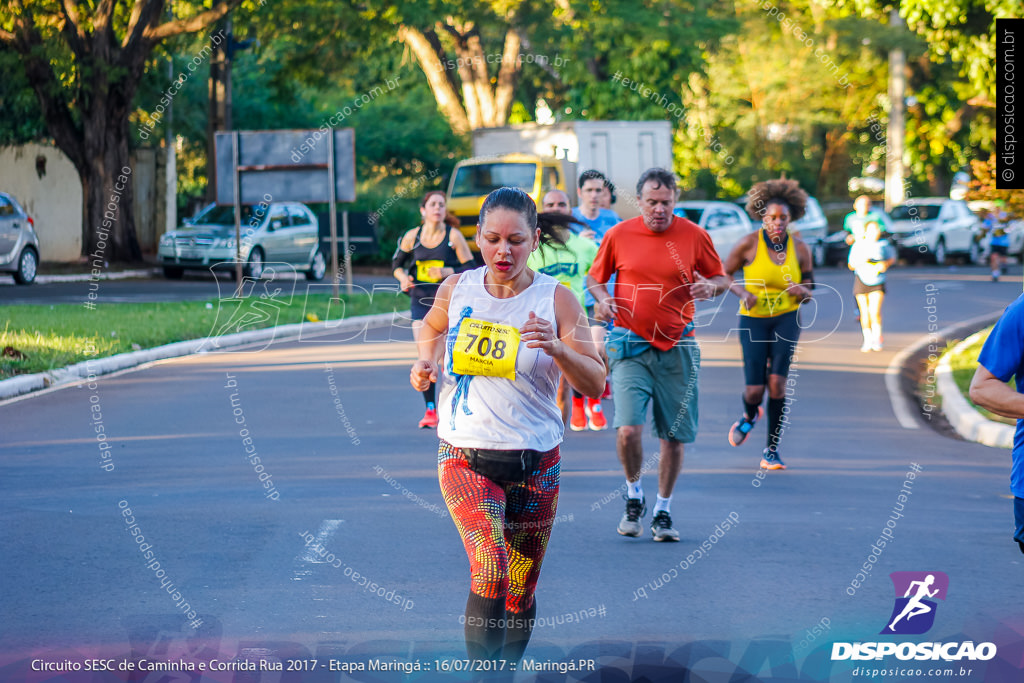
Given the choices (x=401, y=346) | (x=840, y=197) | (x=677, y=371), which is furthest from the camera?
(x=840, y=197)

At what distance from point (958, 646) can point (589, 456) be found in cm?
489

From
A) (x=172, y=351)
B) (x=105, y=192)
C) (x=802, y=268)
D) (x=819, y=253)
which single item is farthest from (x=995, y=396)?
(x=819, y=253)

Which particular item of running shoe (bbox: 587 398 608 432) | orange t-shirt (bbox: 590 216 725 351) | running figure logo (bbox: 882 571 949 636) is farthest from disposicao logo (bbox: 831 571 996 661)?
running shoe (bbox: 587 398 608 432)

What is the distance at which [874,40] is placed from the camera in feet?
135

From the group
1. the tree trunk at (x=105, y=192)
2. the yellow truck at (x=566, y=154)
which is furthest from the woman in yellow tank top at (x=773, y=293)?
the tree trunk at (x=105, y=192)

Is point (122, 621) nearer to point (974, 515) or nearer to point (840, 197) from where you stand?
point (974, 515)

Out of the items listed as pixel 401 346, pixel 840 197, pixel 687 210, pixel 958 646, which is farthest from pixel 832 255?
pixel 958 646

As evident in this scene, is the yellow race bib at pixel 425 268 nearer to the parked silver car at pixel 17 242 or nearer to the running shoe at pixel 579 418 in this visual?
the running shoe at pixel 579 418

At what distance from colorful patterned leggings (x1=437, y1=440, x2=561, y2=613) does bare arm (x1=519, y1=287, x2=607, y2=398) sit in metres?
0.29

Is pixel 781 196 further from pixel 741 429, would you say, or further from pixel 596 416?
pixel 596 416

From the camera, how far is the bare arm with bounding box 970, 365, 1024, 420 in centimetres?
448

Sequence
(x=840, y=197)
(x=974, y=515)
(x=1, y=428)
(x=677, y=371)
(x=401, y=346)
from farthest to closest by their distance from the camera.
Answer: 1. (x=840, y=197)
2. (x=401, y=346)
3. (x=1, y=428)
4. (x=974, y=515)
5. (x=677, y=371)

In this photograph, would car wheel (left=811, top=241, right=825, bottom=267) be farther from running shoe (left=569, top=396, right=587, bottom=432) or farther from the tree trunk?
running shoe (left=569, top=396, right=587, bottom=432)

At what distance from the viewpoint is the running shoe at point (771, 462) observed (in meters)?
10.1
